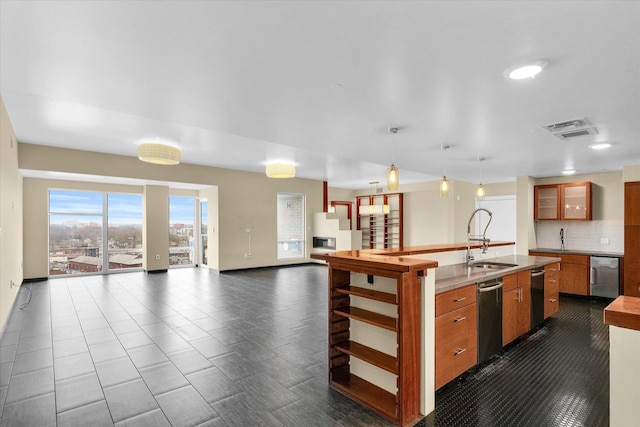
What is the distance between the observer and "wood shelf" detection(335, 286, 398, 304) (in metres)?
2.30

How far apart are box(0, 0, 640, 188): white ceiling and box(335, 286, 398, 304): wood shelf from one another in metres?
1.63

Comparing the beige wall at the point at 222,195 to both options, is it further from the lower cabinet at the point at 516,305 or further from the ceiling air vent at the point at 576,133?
the ceiling air vent at the point at 576,133

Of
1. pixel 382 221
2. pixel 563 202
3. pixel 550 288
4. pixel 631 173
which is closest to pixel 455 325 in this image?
pixel 550 288

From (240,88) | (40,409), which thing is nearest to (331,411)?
(40,409)

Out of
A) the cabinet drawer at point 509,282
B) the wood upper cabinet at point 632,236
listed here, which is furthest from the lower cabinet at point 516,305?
the wood upper cabinet at point 632,236

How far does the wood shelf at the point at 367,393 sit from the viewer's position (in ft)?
7.43

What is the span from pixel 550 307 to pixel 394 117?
3.59 metres

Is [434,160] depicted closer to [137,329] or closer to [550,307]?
[550,307]

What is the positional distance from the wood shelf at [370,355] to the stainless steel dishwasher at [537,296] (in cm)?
265

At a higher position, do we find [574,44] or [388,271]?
[574,44]

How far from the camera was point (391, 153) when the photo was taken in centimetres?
491

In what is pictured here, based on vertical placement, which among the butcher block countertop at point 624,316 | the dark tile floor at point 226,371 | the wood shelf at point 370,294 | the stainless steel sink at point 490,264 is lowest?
the dark tile floor at point 226,371

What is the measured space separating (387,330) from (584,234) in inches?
249

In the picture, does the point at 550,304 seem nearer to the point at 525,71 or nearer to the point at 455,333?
the point at 455,333
